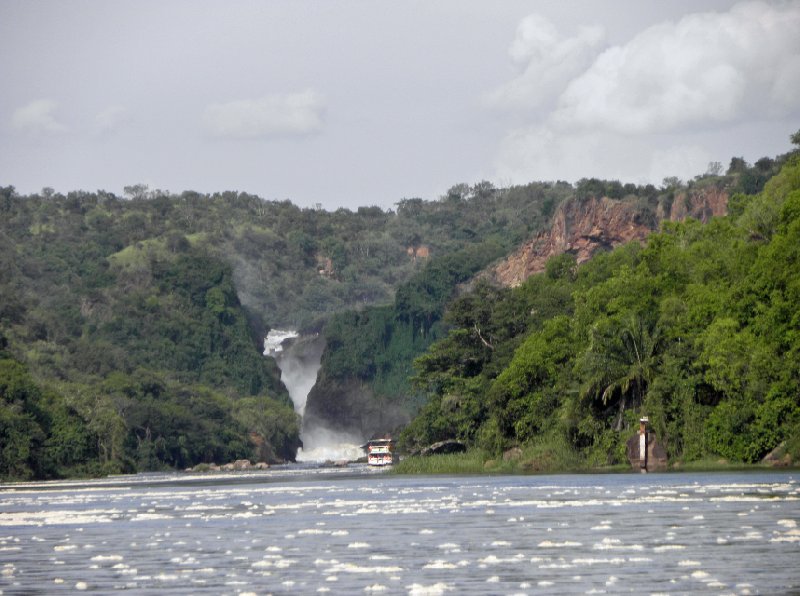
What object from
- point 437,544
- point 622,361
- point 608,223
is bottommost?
point 437,544

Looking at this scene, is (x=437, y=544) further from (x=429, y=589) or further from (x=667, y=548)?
(x=429, y=589)

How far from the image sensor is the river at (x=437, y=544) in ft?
92.4

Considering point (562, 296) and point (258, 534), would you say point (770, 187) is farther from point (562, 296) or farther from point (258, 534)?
point (258, 534)

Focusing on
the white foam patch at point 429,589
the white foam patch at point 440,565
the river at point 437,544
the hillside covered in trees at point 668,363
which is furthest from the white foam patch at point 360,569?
the hillside covered in trees at point 668,363

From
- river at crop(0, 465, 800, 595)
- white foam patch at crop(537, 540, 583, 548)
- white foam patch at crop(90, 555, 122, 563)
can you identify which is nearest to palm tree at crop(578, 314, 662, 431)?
river at crop(0, 465, 800, 595)

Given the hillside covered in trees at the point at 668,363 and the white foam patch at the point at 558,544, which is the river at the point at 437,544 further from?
the hillside covered in trees at the point at 668,363

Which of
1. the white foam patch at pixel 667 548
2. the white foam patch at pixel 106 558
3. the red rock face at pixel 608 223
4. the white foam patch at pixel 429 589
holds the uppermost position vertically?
the red rock face at pixel 608 223

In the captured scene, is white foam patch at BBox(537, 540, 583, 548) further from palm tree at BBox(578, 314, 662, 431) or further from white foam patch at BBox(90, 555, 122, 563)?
palm tree at BBox(578, 314, 662, 431)

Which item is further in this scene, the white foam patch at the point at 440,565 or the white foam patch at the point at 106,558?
the white foam patch at the point at 106,558

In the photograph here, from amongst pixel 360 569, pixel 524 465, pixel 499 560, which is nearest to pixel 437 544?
pixel 499 560

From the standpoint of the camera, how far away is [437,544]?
35188 mm

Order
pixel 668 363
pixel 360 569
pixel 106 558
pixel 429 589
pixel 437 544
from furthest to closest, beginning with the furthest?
pixel 668 363 → pixel 437 544 → pixel 106 558 → pixel 360 569 → pixel 429 589

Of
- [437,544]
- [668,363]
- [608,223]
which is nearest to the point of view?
[437,544]

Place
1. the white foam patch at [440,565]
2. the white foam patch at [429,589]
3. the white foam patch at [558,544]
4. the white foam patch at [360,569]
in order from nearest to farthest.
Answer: the white foam patch at [429,589] → the white foam patch at [360,569] → the white foam patch at [440,565] → the white foam patch at [558,544]
